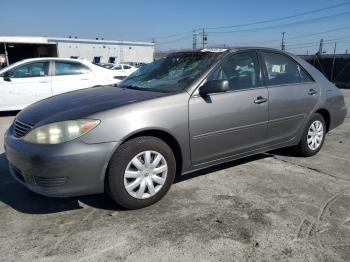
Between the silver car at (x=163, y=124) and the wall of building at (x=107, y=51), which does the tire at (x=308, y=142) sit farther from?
the wall of building at (x=107, y=51)

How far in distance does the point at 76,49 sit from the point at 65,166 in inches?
1888

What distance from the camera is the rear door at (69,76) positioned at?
29.1ft

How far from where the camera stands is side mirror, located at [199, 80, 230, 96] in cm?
360

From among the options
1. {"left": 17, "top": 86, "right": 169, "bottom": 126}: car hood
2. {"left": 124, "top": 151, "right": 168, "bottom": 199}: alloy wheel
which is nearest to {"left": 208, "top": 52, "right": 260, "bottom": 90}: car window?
{"left": 17, "top": 86, "right": 169, "bottom": 126}: car hood

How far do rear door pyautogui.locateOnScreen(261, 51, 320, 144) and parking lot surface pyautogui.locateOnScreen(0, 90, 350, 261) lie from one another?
0.60 metres

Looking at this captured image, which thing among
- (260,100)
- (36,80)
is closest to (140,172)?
(260,100)

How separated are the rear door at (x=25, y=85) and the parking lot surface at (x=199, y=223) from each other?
15.4 feet

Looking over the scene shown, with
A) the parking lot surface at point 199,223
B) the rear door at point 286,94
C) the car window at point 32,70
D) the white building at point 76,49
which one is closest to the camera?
the parking lot surface at point 199,223

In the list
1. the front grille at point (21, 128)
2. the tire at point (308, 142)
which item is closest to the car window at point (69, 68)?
the front grille at point (21, 128)

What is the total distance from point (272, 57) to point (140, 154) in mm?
2331

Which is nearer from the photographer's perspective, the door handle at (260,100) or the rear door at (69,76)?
the door handle at (260,100)

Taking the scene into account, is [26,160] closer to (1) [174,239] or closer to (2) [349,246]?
(1) [174,239]

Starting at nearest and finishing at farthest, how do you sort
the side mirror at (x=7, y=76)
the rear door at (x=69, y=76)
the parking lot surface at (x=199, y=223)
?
1. the parking lot surface at (x=199, y=223)
2. the side mirror at (x=7, y=76)
3. the rear door at (x=69, y=76)

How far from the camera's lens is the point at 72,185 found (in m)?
3.03
